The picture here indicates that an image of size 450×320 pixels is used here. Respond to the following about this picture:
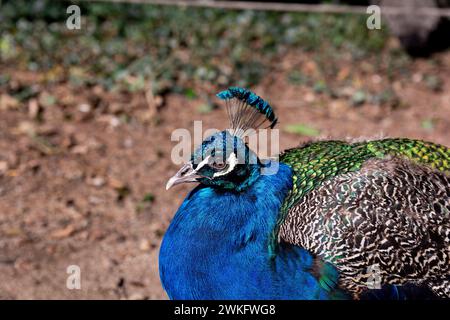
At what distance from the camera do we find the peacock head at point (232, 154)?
2.21 meters

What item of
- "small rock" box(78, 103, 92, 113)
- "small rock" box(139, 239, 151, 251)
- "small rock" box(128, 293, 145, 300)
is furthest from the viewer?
"small rock" box(78, 103, 92, 113)

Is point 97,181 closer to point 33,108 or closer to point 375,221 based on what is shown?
point 33,108

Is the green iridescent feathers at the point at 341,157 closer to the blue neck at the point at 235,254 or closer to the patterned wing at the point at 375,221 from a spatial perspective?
the patterned wing at the point at 375,221

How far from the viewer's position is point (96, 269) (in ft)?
10.6

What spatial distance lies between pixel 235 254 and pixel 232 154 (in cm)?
33

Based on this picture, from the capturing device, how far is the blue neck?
87.3 inches

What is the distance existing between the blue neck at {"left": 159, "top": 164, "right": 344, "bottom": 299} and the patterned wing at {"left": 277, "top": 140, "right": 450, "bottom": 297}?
9 centimetres

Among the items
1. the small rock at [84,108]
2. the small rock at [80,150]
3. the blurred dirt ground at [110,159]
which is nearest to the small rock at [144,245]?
the blurred dirt ground at [110,159]

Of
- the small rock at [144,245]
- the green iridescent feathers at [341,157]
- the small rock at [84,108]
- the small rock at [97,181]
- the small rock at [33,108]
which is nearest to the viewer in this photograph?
the green iridescent feathers at [341,157]

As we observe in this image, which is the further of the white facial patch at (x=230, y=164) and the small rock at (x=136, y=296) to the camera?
the small rock at (x=136, y=296)

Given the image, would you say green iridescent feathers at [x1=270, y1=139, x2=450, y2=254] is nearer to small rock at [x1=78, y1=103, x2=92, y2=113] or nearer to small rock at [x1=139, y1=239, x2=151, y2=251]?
small rock at [x1=139, y1=239, x2=151, y2=251]

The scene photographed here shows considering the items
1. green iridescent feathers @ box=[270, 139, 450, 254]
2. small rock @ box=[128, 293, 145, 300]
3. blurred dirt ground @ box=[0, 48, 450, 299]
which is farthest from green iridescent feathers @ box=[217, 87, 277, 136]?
small rock @ box=[128, 293, 145, 300]

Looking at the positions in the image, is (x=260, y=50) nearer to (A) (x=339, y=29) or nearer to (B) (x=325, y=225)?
(A) (x=339, y=29)

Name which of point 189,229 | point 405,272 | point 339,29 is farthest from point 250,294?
point 339,29
